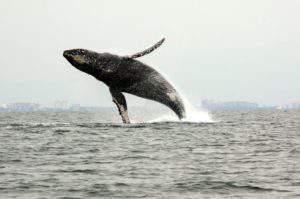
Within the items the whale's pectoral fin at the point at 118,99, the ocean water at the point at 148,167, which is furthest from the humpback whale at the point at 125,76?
the ocean water at the point at 148,167

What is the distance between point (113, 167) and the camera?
1455cm

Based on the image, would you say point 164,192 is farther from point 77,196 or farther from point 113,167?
point 113,167

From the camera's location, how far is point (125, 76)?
24516 millimetres

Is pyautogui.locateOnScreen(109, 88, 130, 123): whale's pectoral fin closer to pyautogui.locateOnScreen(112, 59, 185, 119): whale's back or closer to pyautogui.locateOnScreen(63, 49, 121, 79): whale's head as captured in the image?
pyautogui.locateOnScreen(112, 59, 185, 119): whale's back

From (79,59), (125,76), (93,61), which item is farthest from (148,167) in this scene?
(125,76)

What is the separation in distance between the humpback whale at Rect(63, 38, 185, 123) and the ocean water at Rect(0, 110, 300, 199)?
9.20ft

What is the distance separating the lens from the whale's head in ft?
75.4

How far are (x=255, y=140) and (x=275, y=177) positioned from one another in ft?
32.1

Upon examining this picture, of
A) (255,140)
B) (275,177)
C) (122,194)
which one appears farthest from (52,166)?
(255,140)

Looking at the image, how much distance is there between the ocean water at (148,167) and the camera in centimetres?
1157

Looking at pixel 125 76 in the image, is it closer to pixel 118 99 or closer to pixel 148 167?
pixel 118 99

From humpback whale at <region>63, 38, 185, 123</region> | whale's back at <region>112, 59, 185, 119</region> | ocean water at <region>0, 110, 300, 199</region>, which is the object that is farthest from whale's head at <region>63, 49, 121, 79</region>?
ocean water at <region>0, 110, 300, 199</region>

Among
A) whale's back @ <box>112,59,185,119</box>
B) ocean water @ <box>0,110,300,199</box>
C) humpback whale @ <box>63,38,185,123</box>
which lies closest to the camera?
ocean water @ <box>0,110,300,199</box>

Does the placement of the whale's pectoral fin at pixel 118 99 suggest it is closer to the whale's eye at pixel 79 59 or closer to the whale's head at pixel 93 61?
the whale's head at pixel 93 61
